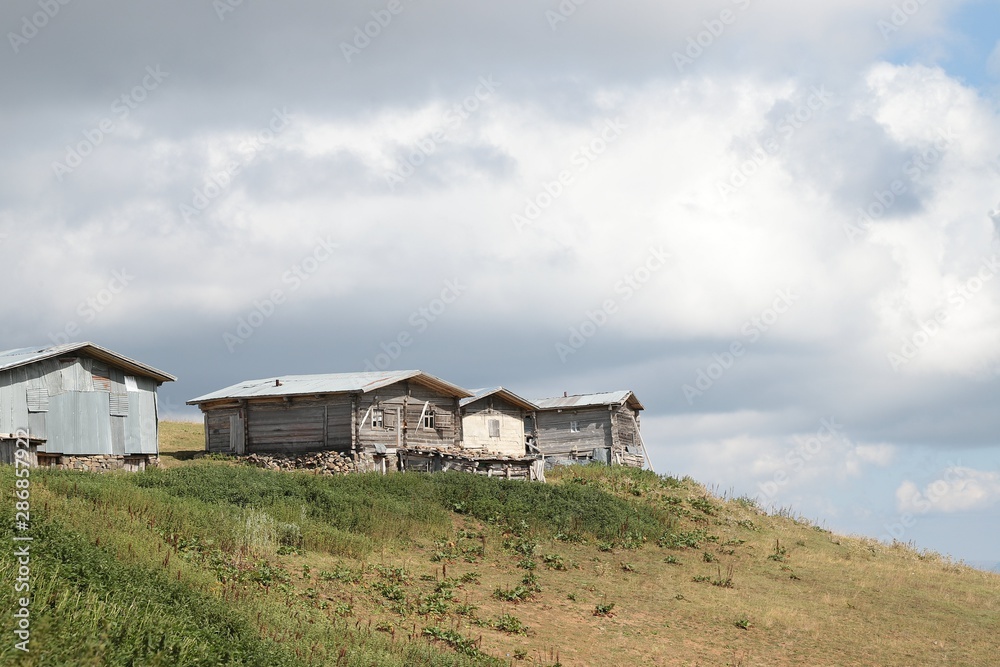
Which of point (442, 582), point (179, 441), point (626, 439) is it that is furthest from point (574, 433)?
point (442, 582)

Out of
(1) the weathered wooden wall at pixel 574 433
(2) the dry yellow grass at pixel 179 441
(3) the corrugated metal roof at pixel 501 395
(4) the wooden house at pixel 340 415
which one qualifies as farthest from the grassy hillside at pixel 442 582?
(1) the weathered wooden wall at pixel 574 433

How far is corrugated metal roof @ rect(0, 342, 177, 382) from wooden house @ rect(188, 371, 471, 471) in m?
6.73

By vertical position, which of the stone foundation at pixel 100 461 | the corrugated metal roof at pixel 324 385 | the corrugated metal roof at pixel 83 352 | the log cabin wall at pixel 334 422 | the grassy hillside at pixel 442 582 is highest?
the corrugated metal roof at pixel 83 352

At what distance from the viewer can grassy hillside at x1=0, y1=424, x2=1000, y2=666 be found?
13.1 m

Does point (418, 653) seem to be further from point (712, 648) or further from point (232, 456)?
point (232, 456)

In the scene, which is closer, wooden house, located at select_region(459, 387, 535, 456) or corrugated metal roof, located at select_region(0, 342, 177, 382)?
corrugated metal roof, located at select_region(0, 342, 177, 382)

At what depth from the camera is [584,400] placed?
6019cm

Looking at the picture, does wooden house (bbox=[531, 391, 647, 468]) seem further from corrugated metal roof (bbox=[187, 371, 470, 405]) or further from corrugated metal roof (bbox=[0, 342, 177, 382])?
corrugated metal roof (bbox=[0, 342, 177, 382])

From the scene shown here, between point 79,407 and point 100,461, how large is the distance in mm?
2334

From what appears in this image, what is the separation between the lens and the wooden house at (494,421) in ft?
166

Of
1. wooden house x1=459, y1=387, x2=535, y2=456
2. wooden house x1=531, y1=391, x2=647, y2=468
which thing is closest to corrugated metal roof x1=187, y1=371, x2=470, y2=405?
wooden house x1=459, y1=387, x2=535, y2=456

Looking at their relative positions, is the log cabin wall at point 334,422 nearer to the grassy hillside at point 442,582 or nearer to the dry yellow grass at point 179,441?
the dry yellow grass at point 179,441

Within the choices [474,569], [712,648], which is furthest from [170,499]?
[712,648]

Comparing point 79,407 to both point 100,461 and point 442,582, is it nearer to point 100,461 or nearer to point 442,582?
point 100,461
